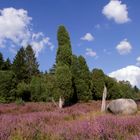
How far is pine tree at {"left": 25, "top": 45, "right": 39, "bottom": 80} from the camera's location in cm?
7821

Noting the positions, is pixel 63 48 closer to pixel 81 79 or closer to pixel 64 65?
pixel 64 65

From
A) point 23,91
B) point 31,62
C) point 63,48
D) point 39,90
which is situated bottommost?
point 39,90

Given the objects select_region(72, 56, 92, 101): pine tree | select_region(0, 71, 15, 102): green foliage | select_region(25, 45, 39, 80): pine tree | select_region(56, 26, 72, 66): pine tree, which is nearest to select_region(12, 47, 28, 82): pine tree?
select_region(25, 45, 39, 80): pine tree

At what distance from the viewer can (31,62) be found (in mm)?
80688

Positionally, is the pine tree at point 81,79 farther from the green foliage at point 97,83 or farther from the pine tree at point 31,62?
the pine tree at point 31,62

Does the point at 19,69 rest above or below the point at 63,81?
above

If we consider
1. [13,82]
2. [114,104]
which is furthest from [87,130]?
[13,82]

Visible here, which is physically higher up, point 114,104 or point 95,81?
point 95,81

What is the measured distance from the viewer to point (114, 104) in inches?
834

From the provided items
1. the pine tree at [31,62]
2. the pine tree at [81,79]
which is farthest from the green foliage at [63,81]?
the pine tree at [31,62]

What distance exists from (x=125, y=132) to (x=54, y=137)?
149 centimetres

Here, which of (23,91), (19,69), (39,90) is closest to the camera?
(39,90)

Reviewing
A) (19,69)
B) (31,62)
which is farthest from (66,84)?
(31,62)

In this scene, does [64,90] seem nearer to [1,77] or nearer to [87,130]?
[1,77]
